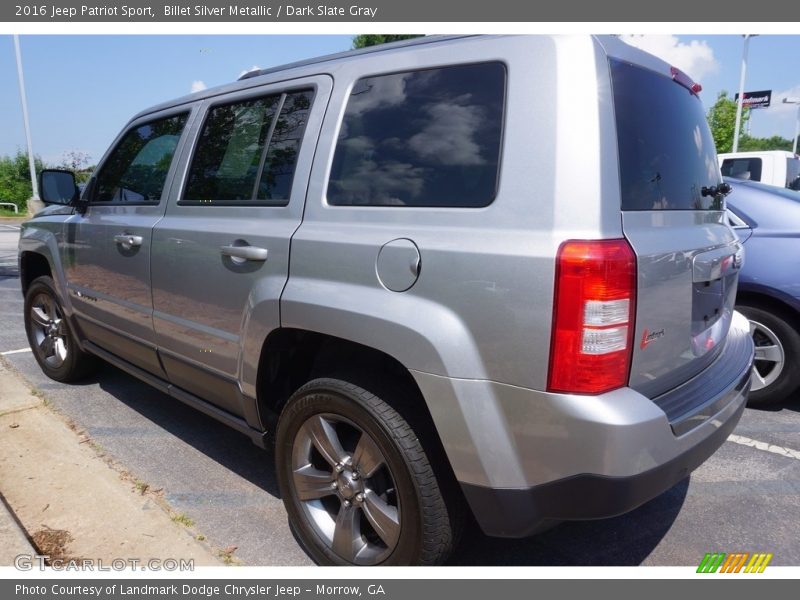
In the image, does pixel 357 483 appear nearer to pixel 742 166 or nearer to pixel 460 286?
pixel 460 286

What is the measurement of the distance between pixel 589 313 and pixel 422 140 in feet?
2.82

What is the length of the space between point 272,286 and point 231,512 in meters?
1.22

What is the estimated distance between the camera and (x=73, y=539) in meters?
2.43

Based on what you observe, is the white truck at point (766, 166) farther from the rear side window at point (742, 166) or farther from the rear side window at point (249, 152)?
the rear side window at point (249, 152)

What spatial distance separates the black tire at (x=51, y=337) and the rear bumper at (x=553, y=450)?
347cm

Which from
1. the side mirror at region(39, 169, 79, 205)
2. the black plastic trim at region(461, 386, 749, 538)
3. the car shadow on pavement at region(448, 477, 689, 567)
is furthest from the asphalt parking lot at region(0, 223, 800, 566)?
the side mirror at region(39, 169, 79, 205)

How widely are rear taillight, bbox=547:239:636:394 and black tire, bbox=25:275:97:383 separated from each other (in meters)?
3.75

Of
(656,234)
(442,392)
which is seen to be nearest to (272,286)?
(442,392)

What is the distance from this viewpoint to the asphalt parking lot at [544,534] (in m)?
2.42

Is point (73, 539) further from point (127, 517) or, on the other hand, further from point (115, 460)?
point (115, 460)

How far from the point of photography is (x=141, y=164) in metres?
3.36

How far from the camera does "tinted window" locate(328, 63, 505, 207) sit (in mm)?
1812

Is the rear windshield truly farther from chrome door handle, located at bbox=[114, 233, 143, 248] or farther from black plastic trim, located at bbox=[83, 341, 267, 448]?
chrome door handle, located at bbox=[114, 233, 143, 248]

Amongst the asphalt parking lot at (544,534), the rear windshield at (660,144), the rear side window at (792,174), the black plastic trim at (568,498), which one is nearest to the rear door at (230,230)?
the asphalt parking lot at (544,534)
